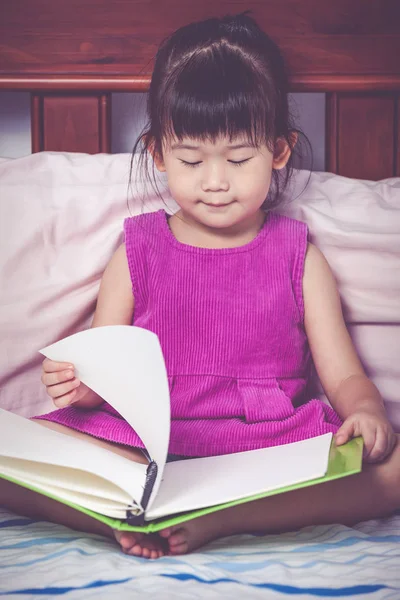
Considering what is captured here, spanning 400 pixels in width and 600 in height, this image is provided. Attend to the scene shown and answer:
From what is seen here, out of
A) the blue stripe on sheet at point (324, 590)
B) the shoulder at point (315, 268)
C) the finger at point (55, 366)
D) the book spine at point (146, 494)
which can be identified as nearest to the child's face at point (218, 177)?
the shoulder at point (315, 268)

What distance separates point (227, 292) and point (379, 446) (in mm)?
327

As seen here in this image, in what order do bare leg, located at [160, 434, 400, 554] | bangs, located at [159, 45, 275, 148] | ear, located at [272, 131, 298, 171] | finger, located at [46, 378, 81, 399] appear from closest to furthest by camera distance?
bare leg, located at [160, 434, 400, 554], finger, located at [46, 378, 81, 399], bangs, located at [159, 45, 275, 148], ear, located at [272, 131, 298, 171]

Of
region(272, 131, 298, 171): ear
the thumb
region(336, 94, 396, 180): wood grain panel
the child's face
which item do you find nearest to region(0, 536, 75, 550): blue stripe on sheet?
the thumb

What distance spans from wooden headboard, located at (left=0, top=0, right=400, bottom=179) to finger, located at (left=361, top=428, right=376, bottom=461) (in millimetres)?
618

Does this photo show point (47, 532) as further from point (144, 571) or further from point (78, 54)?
point (78, 54)

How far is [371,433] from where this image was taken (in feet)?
2.59

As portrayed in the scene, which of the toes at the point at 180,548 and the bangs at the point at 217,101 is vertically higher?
the bangs at the point at 217,101

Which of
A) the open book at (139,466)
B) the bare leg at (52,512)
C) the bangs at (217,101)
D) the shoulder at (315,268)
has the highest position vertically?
the bangs at (217,101)

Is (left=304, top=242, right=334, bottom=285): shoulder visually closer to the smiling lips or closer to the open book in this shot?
the smiling lips

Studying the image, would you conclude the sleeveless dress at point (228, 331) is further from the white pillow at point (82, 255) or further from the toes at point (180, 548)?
the toes at point (180, 548)

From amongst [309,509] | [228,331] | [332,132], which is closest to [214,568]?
[309,509]

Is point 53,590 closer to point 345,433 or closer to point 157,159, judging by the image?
point 345,433

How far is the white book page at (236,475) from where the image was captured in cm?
62

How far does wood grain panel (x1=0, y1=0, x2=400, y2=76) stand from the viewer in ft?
4.01
